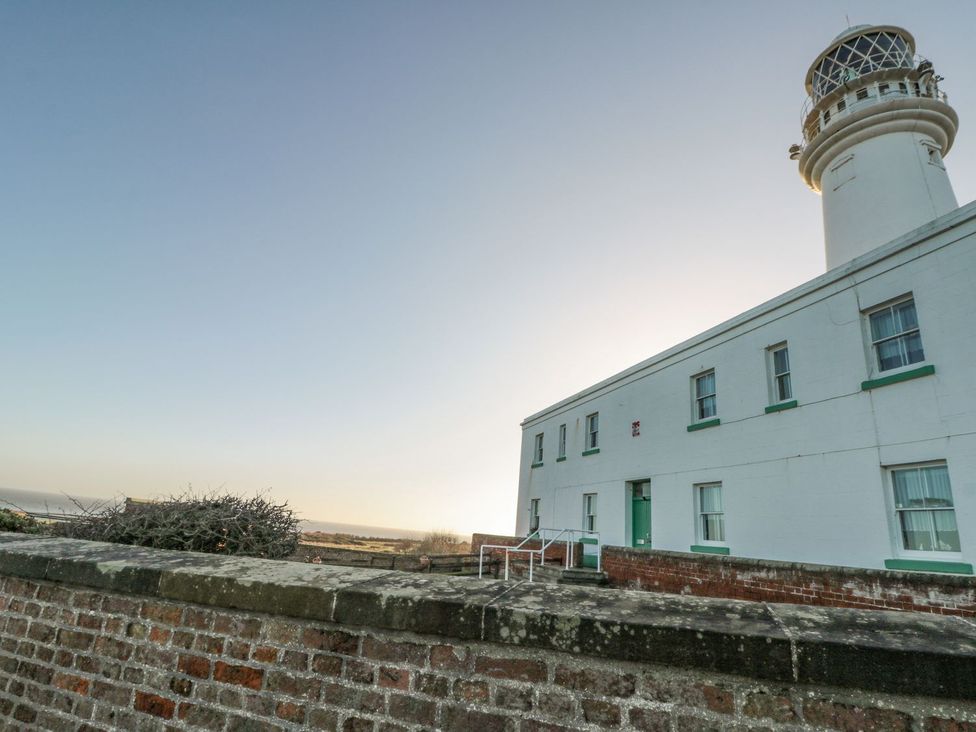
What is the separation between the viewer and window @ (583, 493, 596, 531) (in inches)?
685

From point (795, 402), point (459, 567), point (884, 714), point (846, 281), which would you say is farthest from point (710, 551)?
point (884, 714)

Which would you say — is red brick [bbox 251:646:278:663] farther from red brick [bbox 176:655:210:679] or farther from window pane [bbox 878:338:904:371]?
window pane [bbox 878:338:904:371]

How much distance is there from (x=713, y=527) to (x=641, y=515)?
2.96 metres

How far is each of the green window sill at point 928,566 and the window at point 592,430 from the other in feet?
32.9

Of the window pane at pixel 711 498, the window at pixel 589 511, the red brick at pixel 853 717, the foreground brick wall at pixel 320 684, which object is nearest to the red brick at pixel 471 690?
the foreground brick wall at pixel 320 684

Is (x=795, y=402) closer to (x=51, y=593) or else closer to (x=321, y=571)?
(x=321, y=571)

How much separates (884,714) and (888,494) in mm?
9090

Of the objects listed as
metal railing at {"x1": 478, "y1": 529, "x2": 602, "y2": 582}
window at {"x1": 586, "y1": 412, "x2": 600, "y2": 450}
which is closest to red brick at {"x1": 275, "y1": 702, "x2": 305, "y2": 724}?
metal railing at {"x1": 478, "y1": 529, "x2": 602, "y2": 582}

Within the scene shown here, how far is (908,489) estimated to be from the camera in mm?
8555

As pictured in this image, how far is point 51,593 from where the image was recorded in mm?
2805

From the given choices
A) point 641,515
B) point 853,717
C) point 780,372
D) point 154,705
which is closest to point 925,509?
point 780,372

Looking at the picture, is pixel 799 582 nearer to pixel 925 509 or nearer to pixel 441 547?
pixel 925 509

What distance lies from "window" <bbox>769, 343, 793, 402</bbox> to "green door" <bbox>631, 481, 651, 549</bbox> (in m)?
4.87

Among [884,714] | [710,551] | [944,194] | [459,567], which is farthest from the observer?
[459,567]
